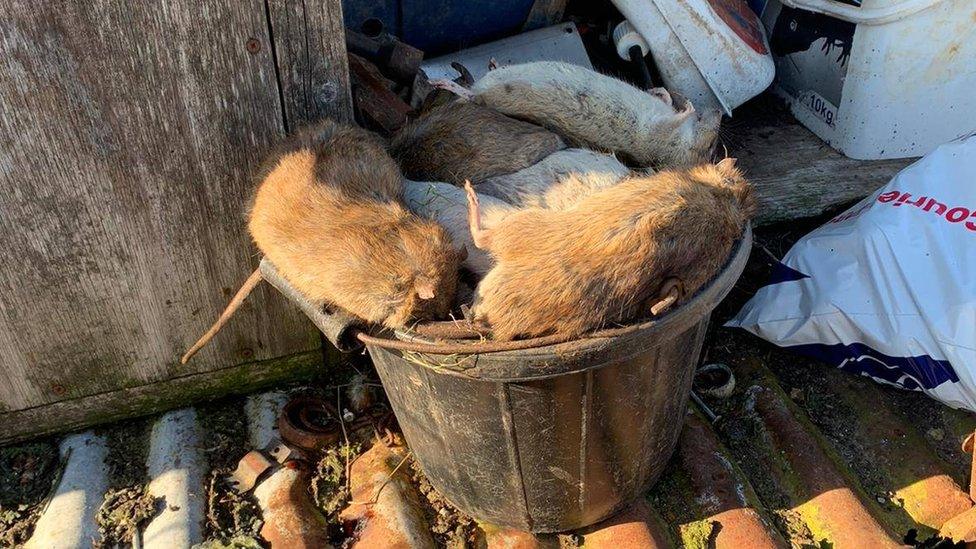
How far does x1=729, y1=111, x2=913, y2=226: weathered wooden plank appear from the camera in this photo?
3.02 m

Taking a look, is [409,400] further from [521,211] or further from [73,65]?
[73,65]

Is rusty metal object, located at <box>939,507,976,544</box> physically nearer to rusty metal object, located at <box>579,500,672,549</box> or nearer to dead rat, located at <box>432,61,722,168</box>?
rusty metal object, located at <box>579,500,672,549</box>

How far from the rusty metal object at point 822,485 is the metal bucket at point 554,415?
433mm

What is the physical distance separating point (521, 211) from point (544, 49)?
5.61 feet

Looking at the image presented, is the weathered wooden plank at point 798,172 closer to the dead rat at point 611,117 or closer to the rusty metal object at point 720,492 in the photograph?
the dead rat at point 611,117

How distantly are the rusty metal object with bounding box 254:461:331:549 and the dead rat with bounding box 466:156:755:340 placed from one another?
0.99 meters

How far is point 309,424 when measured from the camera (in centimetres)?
253

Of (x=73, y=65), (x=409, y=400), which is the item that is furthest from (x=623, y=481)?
(x=73, y=65)

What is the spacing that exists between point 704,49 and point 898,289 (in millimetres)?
1143

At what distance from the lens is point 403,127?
7.50 feet

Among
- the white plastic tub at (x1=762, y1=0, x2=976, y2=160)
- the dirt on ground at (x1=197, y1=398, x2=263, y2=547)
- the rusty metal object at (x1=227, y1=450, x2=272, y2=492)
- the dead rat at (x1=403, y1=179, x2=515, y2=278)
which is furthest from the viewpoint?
the white plastic tub at (x1=762, y1=0, x2=976, y2=160)

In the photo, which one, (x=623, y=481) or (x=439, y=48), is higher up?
(x=439, y=48)

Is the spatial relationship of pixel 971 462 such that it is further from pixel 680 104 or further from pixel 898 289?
pixel 680 104

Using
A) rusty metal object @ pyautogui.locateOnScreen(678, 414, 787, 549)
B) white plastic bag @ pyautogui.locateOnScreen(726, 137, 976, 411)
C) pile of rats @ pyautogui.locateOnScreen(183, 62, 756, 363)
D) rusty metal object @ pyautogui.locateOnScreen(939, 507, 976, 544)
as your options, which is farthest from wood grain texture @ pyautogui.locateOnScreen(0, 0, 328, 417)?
rusty metal object @ pyautogui.locateOnScreen(939, 507, 976, 544)
